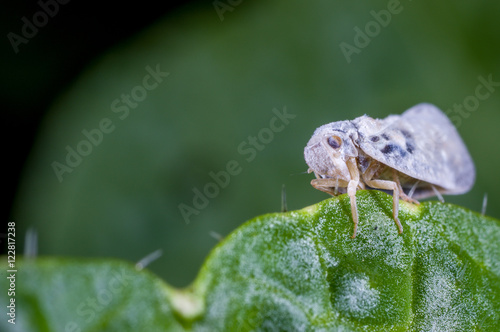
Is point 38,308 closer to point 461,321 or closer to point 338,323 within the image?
point 338,323

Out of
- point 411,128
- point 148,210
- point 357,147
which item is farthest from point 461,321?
point 148,210

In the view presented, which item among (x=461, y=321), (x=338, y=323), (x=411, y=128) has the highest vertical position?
(x=411, y=128)

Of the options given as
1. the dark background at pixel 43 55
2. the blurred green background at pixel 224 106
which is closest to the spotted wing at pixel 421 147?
the blurred green background at pixel 224 106

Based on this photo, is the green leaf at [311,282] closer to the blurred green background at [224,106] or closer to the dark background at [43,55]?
the blurred green background at [224,106]

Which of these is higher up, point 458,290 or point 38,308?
point 38,308

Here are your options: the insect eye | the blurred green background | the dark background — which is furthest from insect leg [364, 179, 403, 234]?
the dark background

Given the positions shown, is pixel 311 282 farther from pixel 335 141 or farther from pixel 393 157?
pixel 393 157
